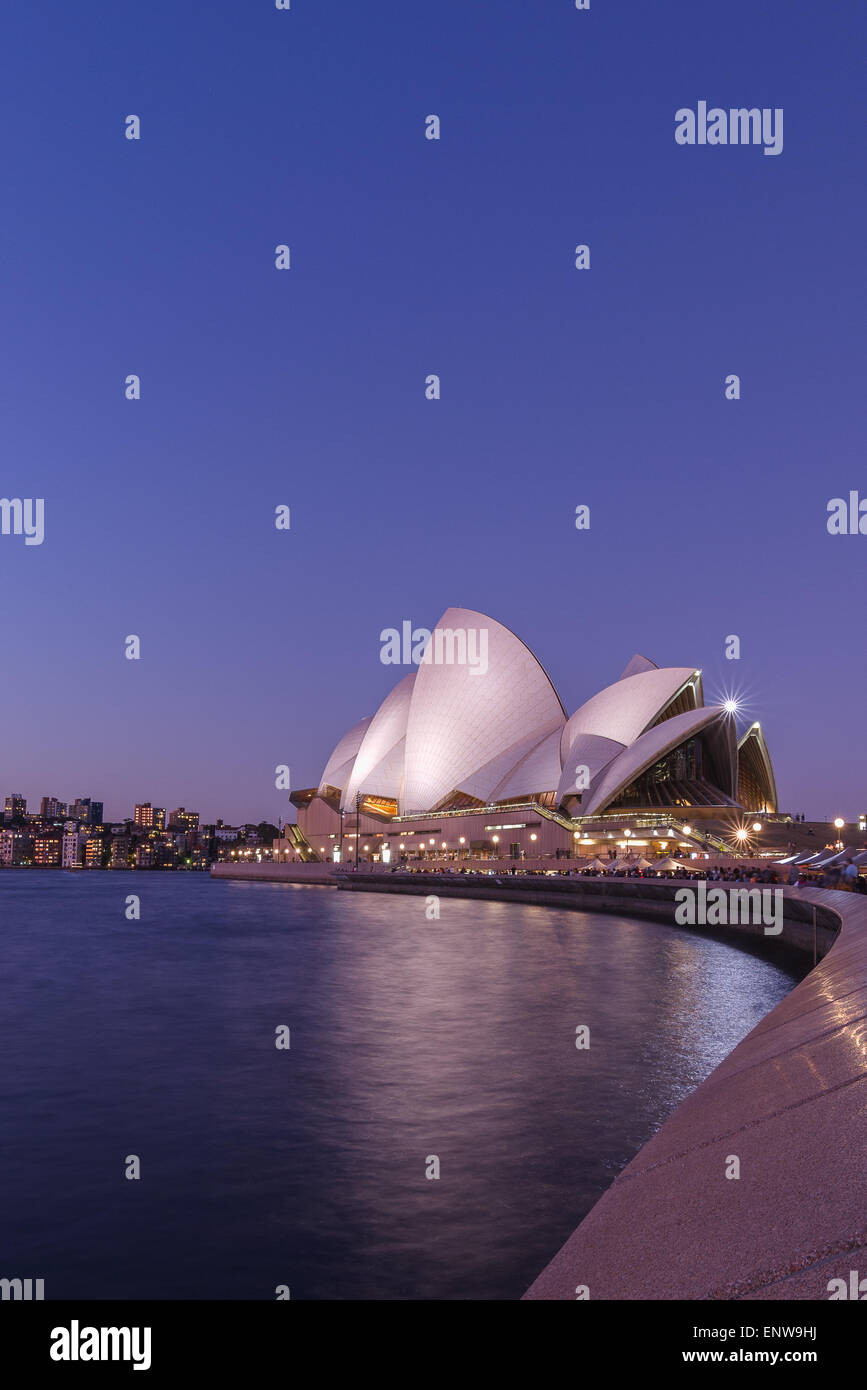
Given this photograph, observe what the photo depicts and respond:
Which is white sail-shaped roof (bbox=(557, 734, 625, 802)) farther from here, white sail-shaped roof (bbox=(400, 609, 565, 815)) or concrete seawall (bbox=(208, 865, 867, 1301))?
concrete seawall (bbox=(208, 865, 867, 1301))

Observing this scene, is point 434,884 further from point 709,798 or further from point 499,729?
point 709,798

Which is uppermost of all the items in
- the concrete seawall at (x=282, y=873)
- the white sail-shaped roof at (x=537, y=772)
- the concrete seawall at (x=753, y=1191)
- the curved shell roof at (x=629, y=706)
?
the curved shell roof at (x=629, y=706)

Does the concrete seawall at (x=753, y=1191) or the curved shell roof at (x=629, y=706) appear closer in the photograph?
the concrete seawall at (x=753, y=1191)

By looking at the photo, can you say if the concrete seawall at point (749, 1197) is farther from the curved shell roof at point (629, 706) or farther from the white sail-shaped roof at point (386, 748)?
the white sail-shaped roof at point (386, 748)

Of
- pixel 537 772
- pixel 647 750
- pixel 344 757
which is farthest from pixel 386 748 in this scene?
pixel 647 750

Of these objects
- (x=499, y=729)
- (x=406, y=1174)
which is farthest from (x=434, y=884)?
(x=406, y=1174)

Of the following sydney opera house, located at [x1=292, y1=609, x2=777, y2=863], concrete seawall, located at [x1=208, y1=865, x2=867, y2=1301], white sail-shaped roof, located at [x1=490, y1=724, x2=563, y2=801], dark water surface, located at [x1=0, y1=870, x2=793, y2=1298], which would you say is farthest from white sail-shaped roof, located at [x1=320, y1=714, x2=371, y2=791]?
concrete seawall, located at [x1=208, y1=865, x2=867, y2=1301]

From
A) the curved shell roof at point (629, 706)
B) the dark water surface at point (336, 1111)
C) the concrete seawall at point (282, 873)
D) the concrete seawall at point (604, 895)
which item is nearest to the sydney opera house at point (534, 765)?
the curved shell roof at point (629, 706)
